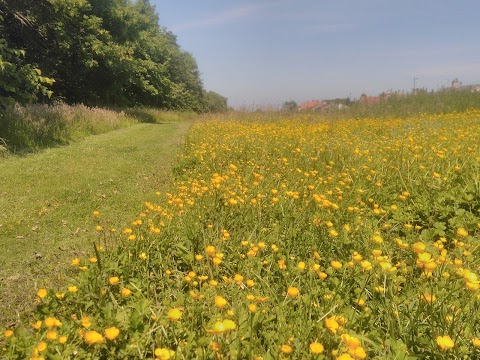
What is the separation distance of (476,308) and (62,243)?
147 inches

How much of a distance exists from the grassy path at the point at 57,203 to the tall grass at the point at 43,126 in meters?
0.74

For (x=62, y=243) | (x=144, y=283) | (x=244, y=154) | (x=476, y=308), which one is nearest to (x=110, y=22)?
(x=244, y=154)

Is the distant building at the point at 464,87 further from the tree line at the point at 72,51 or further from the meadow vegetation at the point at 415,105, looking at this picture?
the tree line at the point at 72,51

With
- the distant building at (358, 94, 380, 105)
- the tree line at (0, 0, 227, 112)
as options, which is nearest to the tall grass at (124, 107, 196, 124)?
the tree line at (0, 0, 227, 112)

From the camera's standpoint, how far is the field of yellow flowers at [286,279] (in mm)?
1625

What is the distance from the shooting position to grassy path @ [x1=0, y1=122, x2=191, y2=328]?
9.68 ft

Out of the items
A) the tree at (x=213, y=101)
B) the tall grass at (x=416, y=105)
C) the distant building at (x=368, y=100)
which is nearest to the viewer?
the tall grass at (x=416, y=105)

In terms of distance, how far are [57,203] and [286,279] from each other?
3868 mm

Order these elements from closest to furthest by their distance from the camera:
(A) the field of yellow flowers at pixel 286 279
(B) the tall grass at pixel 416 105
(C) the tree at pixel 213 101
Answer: (A) the field of yellow flowers at pixel 286 279
(B) the tall grass at pixel 416 105
(C) the tree at pixel 213 101

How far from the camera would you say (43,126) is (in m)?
9.70

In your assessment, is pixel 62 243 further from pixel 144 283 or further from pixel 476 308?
pixel 476 308

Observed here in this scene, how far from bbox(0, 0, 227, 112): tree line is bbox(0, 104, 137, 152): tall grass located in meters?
0.59

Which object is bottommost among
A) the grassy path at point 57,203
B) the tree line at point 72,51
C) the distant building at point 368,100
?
the grassy path at point 57,203

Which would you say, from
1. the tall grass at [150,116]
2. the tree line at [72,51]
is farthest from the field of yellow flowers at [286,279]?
the tall grass at [150,116]
